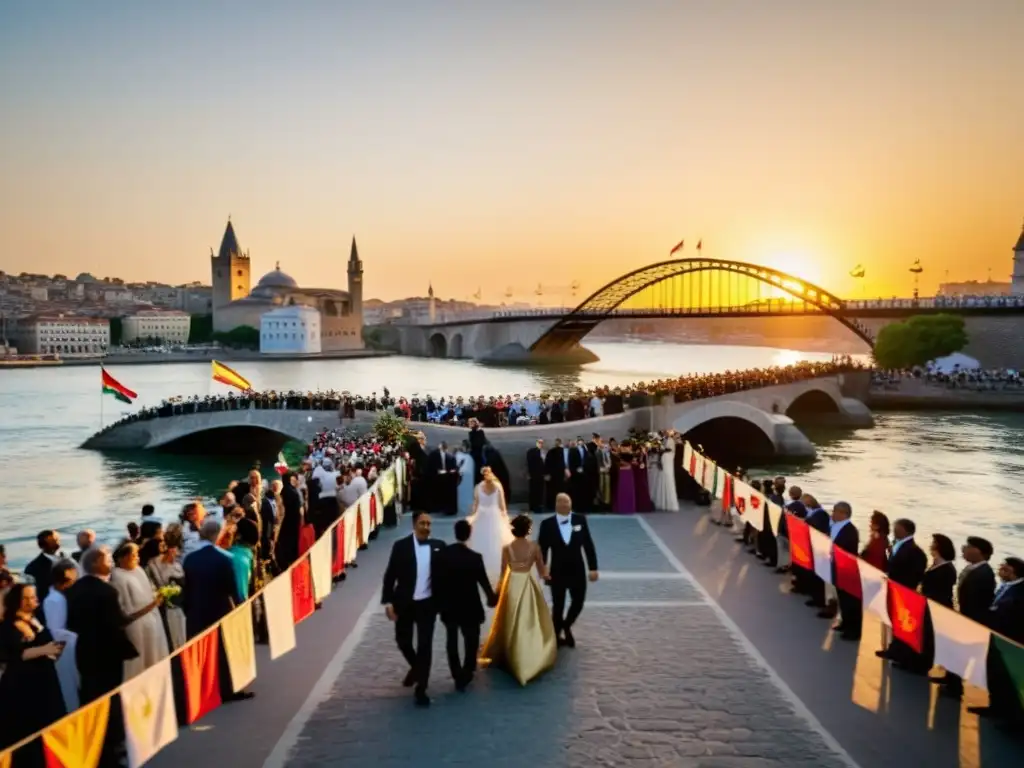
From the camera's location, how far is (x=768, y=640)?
7.51 meters

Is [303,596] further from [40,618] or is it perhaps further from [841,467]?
[841,467]

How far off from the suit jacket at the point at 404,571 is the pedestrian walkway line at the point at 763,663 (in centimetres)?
250

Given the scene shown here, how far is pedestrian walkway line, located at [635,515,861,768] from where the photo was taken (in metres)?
5.46

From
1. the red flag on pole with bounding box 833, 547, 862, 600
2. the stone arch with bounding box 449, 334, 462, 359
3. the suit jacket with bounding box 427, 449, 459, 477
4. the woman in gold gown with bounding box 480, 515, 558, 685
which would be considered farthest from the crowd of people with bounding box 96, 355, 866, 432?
the stone arch with bounding box 449, 334, 462, 359

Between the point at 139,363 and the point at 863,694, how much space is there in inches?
4164

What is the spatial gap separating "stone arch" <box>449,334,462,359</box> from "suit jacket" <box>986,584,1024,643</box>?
340 ft

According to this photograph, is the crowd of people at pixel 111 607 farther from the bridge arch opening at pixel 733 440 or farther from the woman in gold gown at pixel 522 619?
the bridge arch opening at pixel 733 440

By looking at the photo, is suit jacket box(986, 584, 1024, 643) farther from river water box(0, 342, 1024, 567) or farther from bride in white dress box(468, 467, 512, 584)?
A: river water box(0, 342, 1024, 567)

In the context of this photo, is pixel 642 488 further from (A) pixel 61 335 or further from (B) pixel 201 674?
(A) pixel 61 335

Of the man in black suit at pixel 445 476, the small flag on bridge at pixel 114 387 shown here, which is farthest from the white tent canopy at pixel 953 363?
the man in black suit at pixel 445 476

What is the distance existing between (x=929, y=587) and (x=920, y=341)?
5297 centimetres

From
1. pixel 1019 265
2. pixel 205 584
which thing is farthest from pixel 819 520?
pixel 1019 265

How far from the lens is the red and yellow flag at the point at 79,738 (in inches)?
153

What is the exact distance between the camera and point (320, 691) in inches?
252
